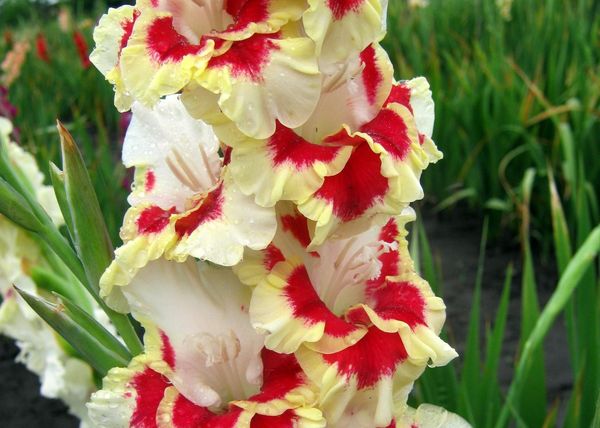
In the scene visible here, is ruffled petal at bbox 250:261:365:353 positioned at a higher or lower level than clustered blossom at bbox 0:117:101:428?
higher

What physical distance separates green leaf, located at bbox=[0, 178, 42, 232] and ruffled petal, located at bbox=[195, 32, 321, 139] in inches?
10.4

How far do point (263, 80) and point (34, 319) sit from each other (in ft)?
2.33

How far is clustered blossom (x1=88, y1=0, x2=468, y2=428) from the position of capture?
1.91 feet

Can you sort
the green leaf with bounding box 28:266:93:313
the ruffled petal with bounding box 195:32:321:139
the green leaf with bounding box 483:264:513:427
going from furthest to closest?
the green leaf with bounding box 483:264:513:427
the green leaf with bounding box 28:266:93:313
the ruffled petal with bounding box 195:32:321:139

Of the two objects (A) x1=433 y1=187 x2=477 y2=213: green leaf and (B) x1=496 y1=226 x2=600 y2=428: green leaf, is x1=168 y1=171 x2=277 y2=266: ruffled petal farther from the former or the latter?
(A) x1=433 y1=187 x2=477 y2=213: green leaf

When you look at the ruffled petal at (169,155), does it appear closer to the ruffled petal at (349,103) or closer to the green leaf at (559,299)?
the ruffled petal at (349,103)

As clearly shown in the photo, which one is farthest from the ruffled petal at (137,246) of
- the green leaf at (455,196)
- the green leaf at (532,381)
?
the green leaf at (455,196)

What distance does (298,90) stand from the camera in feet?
1.90

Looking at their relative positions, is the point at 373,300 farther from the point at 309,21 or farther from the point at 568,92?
the point at 568,92

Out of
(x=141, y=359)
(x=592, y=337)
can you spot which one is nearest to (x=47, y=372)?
(x=141, y=359)

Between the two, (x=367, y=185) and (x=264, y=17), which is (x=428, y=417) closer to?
(x=367, y=185)

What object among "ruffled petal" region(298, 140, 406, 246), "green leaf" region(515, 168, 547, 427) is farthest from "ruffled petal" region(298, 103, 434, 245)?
"green leaf" region(515, 168, 547, 427)

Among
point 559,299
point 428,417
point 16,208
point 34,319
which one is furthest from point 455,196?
point 16,208

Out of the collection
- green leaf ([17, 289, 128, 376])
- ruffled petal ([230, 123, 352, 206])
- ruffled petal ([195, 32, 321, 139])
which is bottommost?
green leaf ([17, 289, 128, 376])
